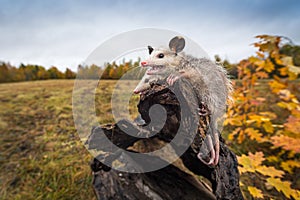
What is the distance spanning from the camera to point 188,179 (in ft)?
4.85

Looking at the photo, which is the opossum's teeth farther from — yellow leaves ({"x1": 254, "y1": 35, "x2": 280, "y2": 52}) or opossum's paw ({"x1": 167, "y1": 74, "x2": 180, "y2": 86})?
yellow leaves ({"x1": 254, "y1": 35, "x2": 280, "y2": 52})

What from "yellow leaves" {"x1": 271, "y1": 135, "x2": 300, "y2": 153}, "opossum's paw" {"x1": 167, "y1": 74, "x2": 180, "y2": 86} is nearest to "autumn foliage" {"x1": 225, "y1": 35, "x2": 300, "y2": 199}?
"yellow leaves" {"x1": 271, "y1": 135, "x2": 300, "y2": 153}

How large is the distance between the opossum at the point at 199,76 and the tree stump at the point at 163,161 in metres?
0.03

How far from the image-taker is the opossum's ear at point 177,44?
886 millimetres

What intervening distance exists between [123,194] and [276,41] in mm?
1703

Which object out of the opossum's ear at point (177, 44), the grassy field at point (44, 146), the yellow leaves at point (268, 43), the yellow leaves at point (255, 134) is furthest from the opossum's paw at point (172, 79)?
the yellow leaves at point (255, 134)

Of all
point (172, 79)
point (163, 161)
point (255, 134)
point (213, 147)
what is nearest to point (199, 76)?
point (172, 79)

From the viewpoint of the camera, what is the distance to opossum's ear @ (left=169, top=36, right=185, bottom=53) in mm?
886

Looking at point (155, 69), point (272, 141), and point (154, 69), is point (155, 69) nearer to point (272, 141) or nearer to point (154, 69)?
point (154, 69)

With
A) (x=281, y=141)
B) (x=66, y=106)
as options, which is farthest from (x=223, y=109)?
(x=66, y=106)

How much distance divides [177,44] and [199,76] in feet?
0.54

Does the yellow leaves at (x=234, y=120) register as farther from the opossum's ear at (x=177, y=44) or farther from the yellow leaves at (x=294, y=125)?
the opossum's ear at (x=177, y=44)

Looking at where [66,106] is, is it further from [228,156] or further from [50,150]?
[228,156]

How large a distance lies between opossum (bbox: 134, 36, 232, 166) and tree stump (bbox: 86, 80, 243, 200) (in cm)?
3
